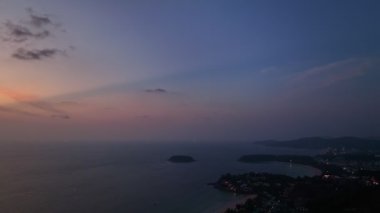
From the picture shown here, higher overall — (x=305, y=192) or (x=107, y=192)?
(x=305, y=192)

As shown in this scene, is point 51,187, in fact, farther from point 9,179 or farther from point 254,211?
point 254,211

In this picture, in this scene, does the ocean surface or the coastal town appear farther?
the ocean surface

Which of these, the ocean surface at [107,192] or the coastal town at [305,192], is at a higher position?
the coastal town at [305,192]

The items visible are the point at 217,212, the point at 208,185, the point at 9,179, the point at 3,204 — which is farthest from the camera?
the point at 9,179

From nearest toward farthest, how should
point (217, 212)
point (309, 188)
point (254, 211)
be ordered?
point (254, 211) < point (217, 212) < point (309, 188)

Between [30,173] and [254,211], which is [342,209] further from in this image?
A: [30,173]

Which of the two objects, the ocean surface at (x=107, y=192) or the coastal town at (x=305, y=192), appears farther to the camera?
the ocean surface at (x=107, y=192)

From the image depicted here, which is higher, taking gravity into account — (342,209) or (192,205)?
(342,209)

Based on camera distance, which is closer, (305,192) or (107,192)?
(305,192)

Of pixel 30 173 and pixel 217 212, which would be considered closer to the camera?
pixel 217 212

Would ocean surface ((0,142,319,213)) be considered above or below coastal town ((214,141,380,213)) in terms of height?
below

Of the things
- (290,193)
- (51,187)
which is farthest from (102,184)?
(290,193)
